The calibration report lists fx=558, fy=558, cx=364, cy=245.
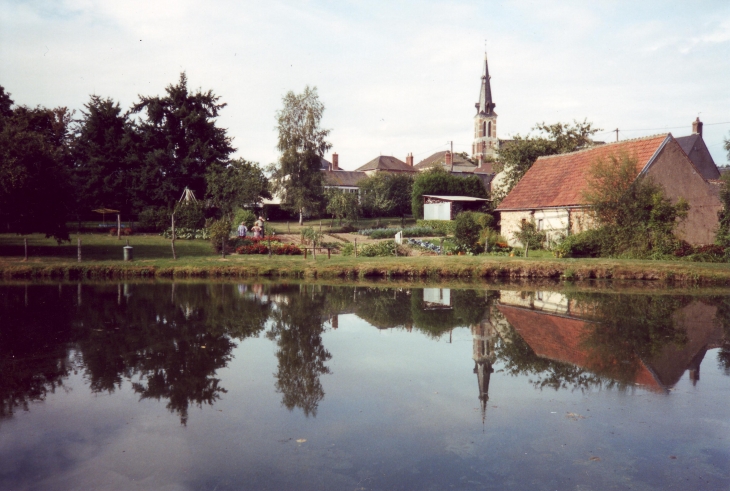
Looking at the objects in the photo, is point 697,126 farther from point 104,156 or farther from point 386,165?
point 104,156

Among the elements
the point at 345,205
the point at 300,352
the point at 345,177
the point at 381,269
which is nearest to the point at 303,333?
the point at 300,352

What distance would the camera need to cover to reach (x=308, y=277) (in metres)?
21.4

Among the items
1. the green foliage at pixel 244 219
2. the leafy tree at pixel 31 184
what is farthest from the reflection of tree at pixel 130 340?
the green foliage at pixel 244 219

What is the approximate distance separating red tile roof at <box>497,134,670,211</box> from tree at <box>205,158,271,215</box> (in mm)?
16100

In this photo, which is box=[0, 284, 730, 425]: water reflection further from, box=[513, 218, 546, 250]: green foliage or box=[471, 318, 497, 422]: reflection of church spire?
box=[513, 218, 546, 250]: green foliage

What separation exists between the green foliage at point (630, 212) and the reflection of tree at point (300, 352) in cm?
1462

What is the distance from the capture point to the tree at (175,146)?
1647 inches

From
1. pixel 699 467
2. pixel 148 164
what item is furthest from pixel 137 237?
pixel 699 467

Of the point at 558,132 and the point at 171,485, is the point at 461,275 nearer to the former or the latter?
the point at 171,485

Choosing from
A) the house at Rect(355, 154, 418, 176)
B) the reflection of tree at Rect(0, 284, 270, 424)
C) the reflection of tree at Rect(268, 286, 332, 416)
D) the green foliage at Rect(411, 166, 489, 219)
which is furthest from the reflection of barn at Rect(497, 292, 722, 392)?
the house at Rect(355, 154, 418, 176)

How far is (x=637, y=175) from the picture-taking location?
25188 millimetres

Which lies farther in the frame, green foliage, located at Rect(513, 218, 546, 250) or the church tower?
the church tower

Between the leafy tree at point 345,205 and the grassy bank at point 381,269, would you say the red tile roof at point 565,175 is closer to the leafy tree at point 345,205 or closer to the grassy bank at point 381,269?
the grassy bank at point 381,269

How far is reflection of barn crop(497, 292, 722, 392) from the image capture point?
8.92m
